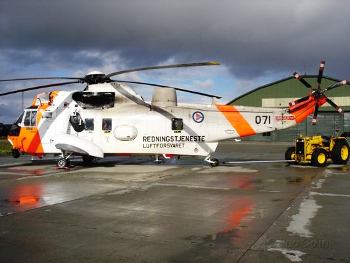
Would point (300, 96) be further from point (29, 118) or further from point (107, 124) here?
point (29, 118)

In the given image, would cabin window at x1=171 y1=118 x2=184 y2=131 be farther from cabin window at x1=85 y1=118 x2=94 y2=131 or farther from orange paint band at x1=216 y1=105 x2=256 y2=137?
cabin window at x1=85 y1=118 x2=94 y2=131

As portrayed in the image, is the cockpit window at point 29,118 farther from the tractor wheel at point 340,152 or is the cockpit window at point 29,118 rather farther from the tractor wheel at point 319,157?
the tractor wheel at point 340,152

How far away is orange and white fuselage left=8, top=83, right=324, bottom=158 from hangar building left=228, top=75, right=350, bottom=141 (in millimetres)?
38383

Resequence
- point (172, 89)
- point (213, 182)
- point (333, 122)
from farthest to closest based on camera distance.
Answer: point (333, 122), point (172, 89), point (213, 182)

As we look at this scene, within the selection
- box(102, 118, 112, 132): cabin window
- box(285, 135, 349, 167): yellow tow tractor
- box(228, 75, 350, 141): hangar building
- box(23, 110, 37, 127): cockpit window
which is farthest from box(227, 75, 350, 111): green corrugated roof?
box(23, 110, 37, 127): cockpit window

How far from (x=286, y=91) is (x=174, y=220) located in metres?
55.2

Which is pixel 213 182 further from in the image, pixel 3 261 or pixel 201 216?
pixel 3 261

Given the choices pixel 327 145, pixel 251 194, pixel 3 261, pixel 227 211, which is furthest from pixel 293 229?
pixel 327 145

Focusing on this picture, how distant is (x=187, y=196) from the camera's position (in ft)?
33.0

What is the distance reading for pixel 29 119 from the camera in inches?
722

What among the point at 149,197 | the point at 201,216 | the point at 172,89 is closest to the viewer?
the point at 201,216

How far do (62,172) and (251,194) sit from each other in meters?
8.76

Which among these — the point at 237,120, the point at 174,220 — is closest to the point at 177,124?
the point at 237,120

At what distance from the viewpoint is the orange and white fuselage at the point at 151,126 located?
1745 cm
